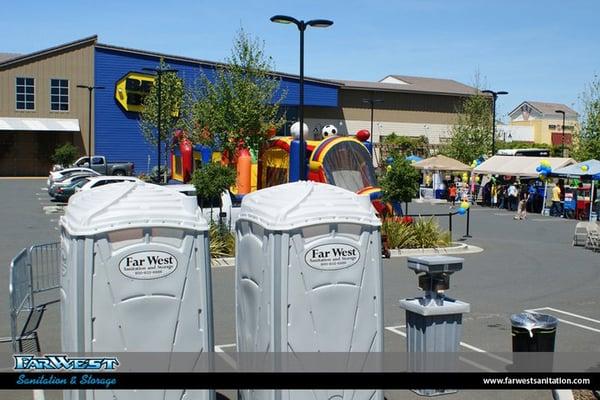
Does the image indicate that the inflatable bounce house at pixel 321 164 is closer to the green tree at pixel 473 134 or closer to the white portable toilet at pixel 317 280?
the white portable toilet at pixel 317 280

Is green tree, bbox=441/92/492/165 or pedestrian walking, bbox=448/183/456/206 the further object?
green tree, bbox=441/92/492/165

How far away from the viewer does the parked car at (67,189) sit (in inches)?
1240

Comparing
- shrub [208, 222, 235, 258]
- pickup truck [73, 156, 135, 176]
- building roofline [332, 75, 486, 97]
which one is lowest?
shrub [208, 222, 235, 258]

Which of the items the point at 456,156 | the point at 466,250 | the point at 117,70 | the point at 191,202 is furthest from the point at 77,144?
the point at 191,202

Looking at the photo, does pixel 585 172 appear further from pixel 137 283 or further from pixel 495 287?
pixel 137 283

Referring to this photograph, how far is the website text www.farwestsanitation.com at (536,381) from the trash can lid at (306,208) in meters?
2.86

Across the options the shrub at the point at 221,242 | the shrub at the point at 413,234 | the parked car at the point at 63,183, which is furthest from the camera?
the parked car at the point at 63,183

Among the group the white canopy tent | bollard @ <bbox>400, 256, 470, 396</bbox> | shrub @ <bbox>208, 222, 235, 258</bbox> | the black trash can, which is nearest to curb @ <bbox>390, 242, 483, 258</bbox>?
shrub @ <bbox>208, 222, 235, 258</bbox>

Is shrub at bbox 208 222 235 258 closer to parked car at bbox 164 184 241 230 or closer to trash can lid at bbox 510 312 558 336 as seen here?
parked car at bbox 164 184 241 230

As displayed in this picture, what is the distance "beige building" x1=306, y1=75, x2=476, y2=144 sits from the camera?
67.1 metres

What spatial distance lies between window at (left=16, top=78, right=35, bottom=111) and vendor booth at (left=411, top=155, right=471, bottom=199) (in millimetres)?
30644

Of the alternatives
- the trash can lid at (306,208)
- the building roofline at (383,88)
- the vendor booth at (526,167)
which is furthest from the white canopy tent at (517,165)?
the building roofline at (383,88)

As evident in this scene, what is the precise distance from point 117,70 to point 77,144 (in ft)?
21.4

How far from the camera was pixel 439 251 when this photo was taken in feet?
61.5
